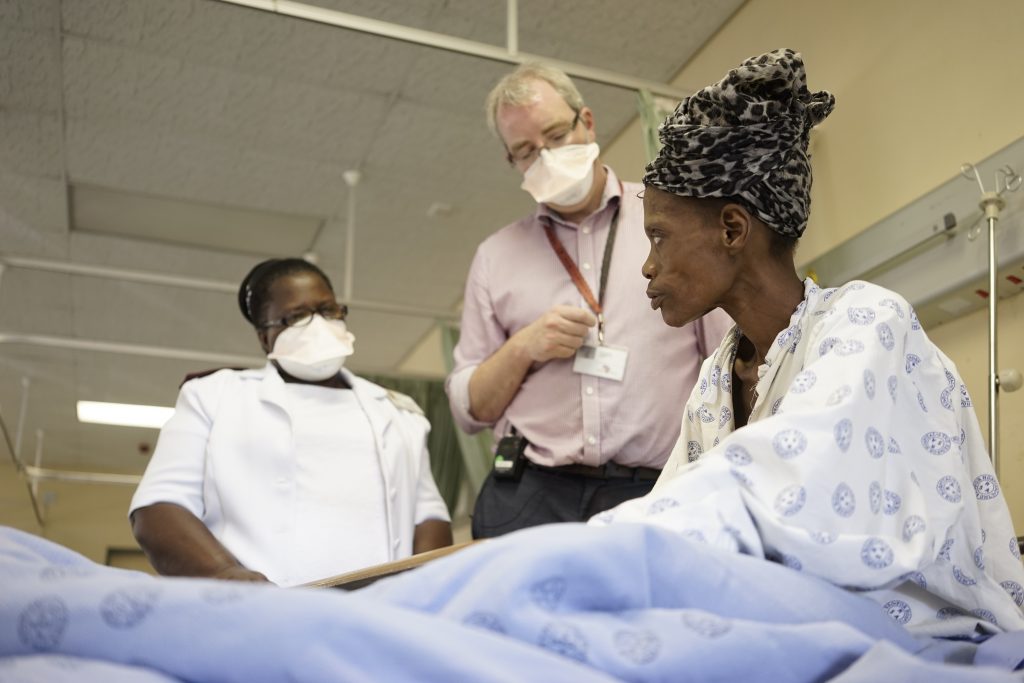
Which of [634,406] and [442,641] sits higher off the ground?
[634,406]

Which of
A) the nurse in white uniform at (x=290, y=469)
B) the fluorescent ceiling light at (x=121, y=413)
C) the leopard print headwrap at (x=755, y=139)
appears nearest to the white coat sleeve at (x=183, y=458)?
the nurse in white uniform at (x=290, y=469)

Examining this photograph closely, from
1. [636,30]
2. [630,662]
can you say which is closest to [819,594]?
[630,662]

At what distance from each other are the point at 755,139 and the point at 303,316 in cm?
134

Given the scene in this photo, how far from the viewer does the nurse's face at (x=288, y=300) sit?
2.46 metres

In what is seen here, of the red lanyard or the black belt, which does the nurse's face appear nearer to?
the red lanyard

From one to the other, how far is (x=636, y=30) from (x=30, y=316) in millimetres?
4805

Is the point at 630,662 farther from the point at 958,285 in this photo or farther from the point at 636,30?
the point at 636,30

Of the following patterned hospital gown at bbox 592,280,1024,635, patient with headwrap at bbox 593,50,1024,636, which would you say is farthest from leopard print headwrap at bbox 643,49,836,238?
patterned hospital gown at bbox 592,280,1024,635

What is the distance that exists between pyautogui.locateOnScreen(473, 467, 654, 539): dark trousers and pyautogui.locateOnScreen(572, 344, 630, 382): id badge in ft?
0.74

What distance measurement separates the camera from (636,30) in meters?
3.85

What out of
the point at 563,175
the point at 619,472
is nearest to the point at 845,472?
the point at 619,472

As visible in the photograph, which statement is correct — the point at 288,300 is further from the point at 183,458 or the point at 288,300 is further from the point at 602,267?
the point at 602,267

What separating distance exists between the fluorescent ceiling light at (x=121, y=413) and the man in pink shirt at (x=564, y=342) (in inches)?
265

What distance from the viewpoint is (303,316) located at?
2439 mm
